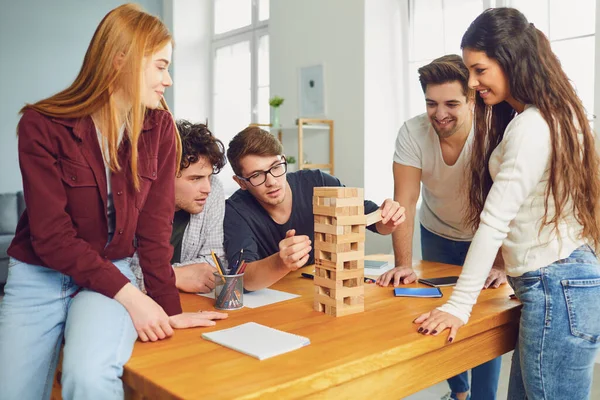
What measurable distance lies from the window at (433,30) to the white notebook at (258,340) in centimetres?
337

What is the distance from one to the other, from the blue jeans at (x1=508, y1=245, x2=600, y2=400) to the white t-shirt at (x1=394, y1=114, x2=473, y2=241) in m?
0.84

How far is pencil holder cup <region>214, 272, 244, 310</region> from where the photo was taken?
1.47m

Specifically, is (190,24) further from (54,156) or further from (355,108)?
(54,156)

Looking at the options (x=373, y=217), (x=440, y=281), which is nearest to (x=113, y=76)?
(x=373, y=217)

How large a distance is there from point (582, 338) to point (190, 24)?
6.40 m

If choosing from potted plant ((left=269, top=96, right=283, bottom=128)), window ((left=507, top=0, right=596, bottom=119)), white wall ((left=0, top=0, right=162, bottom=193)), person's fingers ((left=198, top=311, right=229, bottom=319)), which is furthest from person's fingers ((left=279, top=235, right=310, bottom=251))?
white wall ((left=0, top=0, right=162, bottom=193))

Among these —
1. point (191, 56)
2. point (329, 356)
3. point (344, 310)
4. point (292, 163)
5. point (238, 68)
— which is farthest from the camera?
point (191, 56)

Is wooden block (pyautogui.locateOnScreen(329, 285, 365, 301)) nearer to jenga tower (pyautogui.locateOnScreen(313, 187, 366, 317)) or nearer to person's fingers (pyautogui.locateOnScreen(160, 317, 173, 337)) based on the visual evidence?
jenga tower (pyautogui.locateOnScreen(313, 187, 366, 317))

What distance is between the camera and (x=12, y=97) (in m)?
5.97

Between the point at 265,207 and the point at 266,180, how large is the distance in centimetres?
19

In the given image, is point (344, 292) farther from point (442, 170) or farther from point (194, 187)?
point (442, 170)

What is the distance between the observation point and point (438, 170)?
2.25 metres

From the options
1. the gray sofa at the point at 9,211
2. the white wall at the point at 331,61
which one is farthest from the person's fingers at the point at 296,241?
the gray sofa at the point at 9,211

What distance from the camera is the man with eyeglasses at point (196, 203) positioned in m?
1.87
